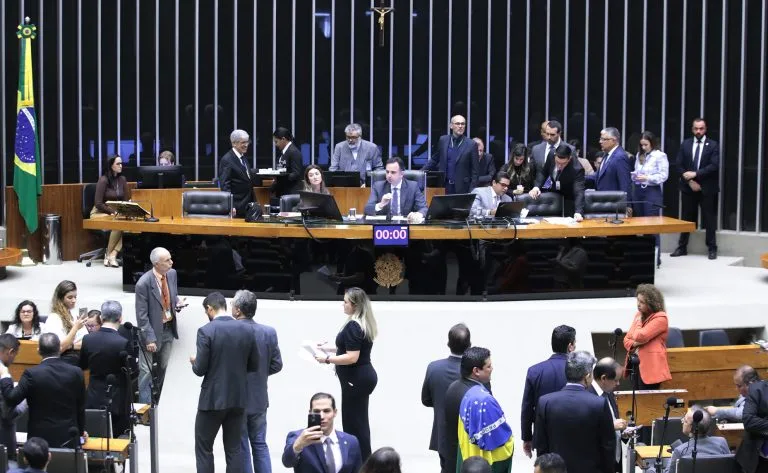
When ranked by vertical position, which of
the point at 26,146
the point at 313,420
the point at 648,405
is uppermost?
the point at 26,146

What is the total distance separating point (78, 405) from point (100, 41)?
9.44 metres

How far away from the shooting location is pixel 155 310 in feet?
35.7

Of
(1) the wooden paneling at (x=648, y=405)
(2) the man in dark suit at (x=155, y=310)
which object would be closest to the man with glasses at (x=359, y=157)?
(2) the man in dark suit at (x=155, y=310)

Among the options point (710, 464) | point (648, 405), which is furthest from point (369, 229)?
point (710, 464)

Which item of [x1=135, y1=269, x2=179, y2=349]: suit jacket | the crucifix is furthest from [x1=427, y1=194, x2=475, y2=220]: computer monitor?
the crucifix

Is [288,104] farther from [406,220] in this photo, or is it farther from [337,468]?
[337,468]

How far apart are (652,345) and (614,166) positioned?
4.57 metres

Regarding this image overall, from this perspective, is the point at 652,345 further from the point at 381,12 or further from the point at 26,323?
the point at 381,12

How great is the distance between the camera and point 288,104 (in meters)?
17.5

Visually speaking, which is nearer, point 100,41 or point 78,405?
point 78,405

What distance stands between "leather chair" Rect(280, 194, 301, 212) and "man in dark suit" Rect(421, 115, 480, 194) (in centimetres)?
245

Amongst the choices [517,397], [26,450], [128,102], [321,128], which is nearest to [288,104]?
[321,128]

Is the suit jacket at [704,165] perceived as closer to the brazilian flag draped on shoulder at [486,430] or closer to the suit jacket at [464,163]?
the suit jacket at [464,163]

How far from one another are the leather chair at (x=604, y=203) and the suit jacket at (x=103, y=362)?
5.44 meters
